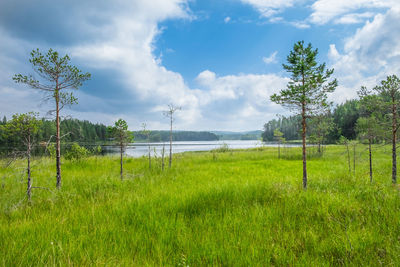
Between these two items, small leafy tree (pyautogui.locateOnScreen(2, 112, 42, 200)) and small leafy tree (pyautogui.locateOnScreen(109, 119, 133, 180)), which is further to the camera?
small leafy tree (pyautogui.locateOnScreen(109, 119, 133, 180))

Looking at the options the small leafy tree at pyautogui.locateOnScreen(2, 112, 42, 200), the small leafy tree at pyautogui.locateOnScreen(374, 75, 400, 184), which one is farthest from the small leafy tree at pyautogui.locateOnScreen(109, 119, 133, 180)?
the small leafy tree at pyautogui.locateOnScreen(374, 75, 400, 184)

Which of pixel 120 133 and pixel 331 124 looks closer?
pixel 120 133

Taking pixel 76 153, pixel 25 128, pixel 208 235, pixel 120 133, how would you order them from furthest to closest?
pixel 76 153 → pixel 120 133 → pixel 25 128 → pixel 208 235

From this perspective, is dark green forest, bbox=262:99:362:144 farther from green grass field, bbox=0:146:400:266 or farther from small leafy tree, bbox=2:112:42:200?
small leafy tree, bbox=2:112:42:200

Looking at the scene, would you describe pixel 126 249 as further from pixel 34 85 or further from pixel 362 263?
pixel 34 85

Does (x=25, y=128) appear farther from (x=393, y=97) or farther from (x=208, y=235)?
(x=393, y=97)

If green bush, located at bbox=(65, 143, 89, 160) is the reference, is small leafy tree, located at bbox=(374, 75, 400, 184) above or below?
above

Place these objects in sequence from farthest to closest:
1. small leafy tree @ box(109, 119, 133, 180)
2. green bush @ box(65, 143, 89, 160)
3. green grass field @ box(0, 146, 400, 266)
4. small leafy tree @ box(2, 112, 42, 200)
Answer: green bush @ box(65, 143, 89, 160) → small leafy tree @ box(109, 119, 133, 180) → small leafy tree @ box(2, 112, 42, 200) → green grass field @ box(0, 146, 400, 266)

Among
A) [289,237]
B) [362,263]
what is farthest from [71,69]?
[362,263]

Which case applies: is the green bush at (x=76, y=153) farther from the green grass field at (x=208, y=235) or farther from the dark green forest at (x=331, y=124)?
the dark green forest at (x=331, y=124)

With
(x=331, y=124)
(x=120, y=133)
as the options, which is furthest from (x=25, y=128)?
(x=331, y=124)

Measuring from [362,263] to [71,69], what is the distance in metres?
9.26

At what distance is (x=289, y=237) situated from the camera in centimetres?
268

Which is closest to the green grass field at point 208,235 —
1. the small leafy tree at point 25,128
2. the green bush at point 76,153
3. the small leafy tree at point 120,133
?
the small leafy tree at point 25,128
